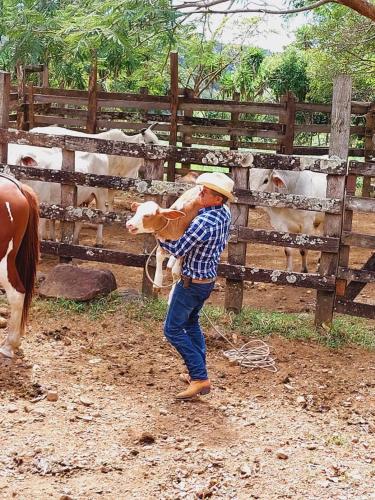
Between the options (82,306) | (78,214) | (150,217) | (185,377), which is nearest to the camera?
(150,217)

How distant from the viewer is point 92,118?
13391 millimetres

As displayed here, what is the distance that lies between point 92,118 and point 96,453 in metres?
10.0

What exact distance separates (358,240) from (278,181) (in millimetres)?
2012

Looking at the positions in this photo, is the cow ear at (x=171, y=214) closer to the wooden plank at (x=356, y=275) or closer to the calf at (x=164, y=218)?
the calf at (x=164, y=218)

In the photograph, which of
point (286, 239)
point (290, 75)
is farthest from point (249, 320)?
point (290, 75)

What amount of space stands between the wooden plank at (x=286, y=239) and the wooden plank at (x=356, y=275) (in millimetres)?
216

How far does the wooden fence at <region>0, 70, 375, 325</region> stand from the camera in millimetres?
6375

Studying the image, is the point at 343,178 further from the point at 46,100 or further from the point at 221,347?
the point at 46,100

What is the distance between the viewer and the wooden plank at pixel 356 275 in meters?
6.40

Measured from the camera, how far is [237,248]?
266 inches

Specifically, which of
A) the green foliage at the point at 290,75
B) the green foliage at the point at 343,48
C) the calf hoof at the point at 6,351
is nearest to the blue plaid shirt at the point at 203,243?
the calf hoof at the point at 6,351

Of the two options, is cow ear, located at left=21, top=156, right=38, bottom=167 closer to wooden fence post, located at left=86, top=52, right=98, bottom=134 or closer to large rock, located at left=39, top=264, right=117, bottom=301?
large rock, located at left=39, top=264, right=117, bottom=301

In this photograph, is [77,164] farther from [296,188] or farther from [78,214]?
[296,188]

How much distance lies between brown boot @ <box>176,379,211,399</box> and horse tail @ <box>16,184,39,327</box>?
4.88ft
